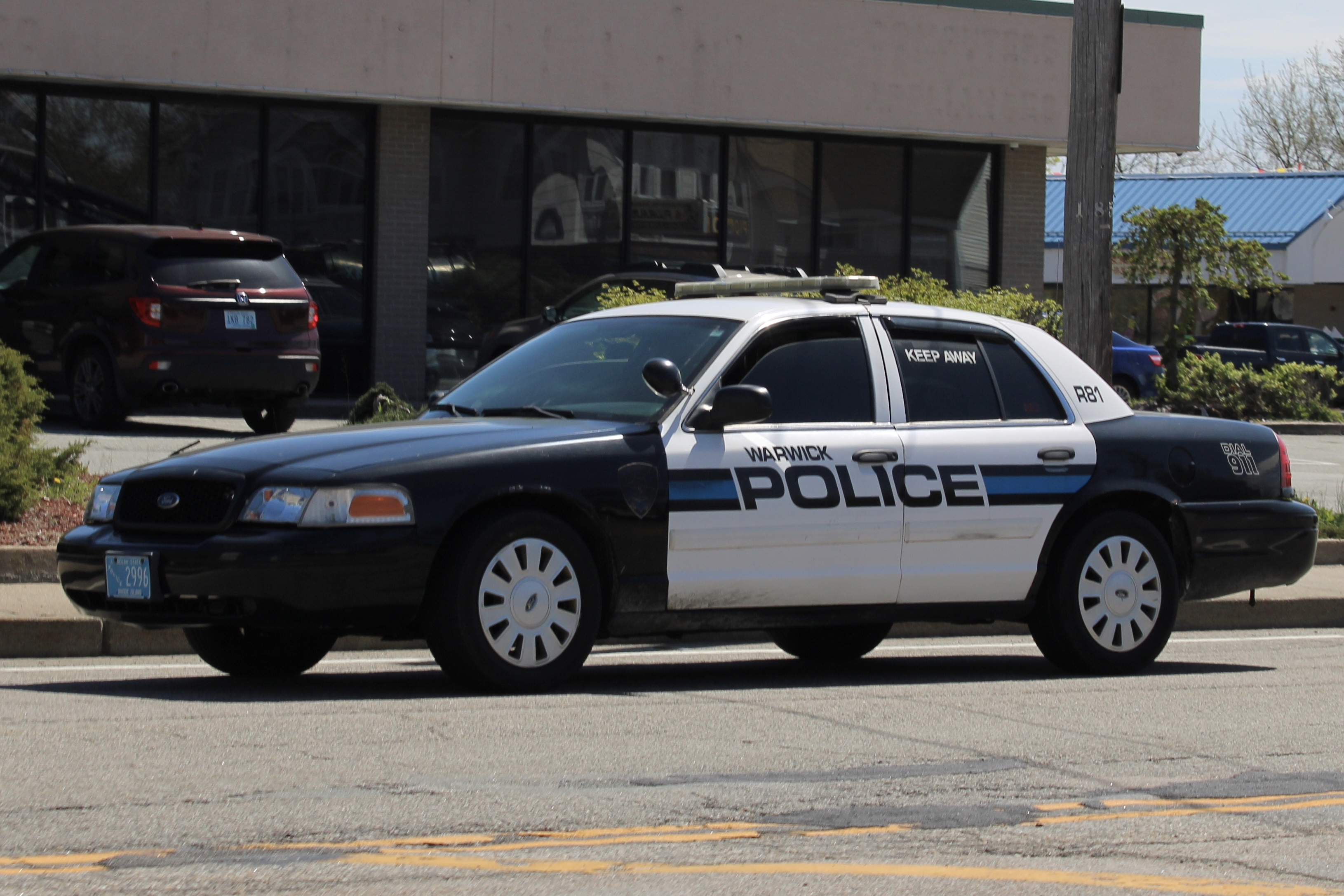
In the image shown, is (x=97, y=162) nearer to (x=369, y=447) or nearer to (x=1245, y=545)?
(x=369, y=447)

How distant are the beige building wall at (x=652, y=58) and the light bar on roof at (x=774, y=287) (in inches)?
484

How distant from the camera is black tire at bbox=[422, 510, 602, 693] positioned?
712 centimetres

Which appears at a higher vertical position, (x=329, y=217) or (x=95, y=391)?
(x=329, y=217)

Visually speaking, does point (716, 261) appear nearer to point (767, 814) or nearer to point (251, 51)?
point (251, 51)

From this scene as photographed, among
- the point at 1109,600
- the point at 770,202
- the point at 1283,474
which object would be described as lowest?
the point at 1109,600

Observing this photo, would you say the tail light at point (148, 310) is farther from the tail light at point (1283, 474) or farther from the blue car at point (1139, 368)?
the blue car at point (1139, 368)

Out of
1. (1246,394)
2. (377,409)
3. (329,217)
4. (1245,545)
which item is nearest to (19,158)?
(329,217)

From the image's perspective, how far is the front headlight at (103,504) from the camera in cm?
749

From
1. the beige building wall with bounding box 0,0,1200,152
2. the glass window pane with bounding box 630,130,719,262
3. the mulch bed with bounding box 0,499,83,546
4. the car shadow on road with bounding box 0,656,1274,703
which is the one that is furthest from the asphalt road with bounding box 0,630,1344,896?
the glass window pane with bounding box 630,130,719,262

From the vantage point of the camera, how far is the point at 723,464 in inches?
303

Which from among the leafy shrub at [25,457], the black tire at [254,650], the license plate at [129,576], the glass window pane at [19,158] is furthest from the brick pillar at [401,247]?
the license plate at [129,576]

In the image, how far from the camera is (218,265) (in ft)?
53.8

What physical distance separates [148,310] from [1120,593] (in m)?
9.99

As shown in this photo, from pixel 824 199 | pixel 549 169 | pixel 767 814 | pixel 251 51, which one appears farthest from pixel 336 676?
pixel 824 199
